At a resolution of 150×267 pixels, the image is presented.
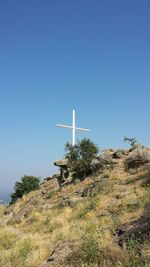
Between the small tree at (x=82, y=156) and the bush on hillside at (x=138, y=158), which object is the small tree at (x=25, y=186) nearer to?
the small tree at (x=82, y=156)

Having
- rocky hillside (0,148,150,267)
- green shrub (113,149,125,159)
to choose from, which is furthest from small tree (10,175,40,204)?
green shrub (113,149,125,159)

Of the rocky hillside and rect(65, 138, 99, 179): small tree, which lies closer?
the rocky hillside

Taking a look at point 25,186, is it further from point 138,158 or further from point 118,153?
point 138,158

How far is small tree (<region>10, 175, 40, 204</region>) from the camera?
48.3 m

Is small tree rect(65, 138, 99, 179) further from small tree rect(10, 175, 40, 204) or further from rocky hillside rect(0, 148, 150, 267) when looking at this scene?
small tree rect(10, 175, 40, 204)

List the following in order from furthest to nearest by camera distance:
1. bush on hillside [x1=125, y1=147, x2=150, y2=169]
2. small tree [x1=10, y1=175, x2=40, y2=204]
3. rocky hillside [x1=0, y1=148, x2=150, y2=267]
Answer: small tree [x1=10, y1=175, x2=40, y2=204] → bush on hillside [x1=125, y1=147, x2=150, y2=169] → rocky hillside [x1=0, y1=148, x2=150, y2=267]

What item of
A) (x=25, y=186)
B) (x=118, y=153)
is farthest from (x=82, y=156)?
(x=25, y=186)

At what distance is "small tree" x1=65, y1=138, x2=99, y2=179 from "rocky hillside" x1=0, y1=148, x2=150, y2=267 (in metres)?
1.30

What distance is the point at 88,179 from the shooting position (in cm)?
3494

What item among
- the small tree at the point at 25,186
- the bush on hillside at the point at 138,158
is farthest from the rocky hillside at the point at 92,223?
the small tree at the point at 25,186

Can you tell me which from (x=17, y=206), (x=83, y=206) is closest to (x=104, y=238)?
(x=83, y=206)

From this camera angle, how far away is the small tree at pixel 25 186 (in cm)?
4834

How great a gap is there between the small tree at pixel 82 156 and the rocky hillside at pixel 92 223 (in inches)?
51.3

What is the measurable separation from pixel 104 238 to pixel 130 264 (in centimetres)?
395
